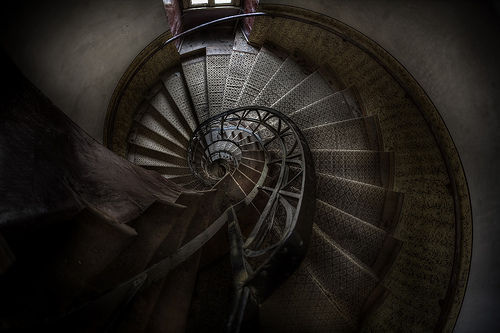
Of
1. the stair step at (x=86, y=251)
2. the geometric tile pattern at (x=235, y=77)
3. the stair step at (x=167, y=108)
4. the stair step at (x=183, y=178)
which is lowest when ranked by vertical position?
the stair step at (x=86, y=251)

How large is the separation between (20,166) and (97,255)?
0.55m

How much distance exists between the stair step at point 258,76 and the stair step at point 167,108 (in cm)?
121

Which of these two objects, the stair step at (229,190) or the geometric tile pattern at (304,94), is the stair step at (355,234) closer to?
the stair step at (229,190)

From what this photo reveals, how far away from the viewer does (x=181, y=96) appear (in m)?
4.04

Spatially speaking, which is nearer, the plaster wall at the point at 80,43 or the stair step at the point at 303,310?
the stair step at the point at 303,310

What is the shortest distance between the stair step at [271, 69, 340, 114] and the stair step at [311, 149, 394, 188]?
34.9 inches

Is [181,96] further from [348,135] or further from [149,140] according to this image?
[348,135]

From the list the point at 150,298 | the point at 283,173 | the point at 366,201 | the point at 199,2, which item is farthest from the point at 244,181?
the point at 199,2

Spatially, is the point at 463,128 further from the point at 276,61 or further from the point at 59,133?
the point at 59,133

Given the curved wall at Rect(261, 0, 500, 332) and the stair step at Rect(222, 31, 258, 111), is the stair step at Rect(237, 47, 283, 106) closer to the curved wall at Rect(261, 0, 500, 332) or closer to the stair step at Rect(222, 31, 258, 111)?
the stair step at Rect(222, 31, 258, 111)

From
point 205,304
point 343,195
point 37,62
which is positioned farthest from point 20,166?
point 343,195

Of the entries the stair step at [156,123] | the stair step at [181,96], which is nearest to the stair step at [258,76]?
the stair step at [181,96]

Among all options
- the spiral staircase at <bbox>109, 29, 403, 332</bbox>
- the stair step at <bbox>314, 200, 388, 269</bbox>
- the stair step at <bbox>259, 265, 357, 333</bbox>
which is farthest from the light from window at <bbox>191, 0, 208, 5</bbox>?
the stair step at <bbox>259, 265, 357, 333</bbox>

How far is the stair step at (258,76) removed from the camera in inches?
146
